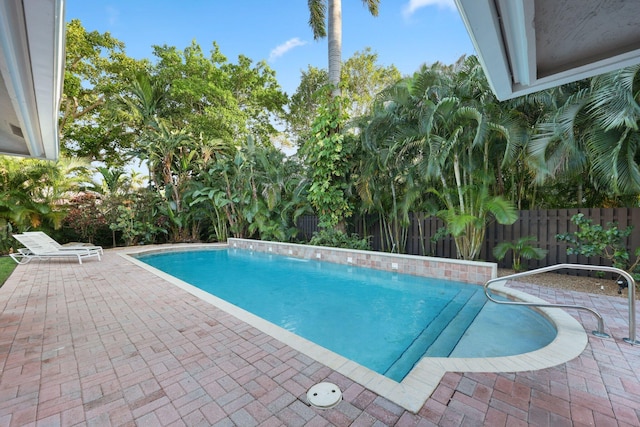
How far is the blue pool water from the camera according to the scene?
12.1ft

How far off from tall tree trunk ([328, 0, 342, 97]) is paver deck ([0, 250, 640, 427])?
9.93 metres

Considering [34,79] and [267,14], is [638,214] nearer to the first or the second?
[34,79]

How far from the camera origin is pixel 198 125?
629 inches

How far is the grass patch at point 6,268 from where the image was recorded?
637cm

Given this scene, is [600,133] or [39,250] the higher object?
[600,133]

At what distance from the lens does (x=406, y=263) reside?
7.37 m

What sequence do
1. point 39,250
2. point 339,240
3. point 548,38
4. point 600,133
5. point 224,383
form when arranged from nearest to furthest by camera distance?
point 548,38 < point 224,383 < point 600,133 < point 39,250 < point 339,240

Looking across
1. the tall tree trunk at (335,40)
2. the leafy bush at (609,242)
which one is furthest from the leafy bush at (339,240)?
the tall tree trunk at (335,40)

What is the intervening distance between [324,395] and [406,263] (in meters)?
5.68

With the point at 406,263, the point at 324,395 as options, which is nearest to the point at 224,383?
the point at 324,395

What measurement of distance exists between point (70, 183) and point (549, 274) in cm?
1720

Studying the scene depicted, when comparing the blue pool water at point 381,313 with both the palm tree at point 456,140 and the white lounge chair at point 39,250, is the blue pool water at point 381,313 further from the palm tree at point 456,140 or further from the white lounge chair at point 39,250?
the white lounge chair at point 39,250

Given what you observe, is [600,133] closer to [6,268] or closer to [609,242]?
[609,242]

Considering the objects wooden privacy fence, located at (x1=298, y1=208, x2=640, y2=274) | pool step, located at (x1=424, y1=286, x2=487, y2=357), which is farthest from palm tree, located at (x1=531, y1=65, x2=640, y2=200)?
pool step, located at (x1=424, y1=286, x2=487, y2=357)
